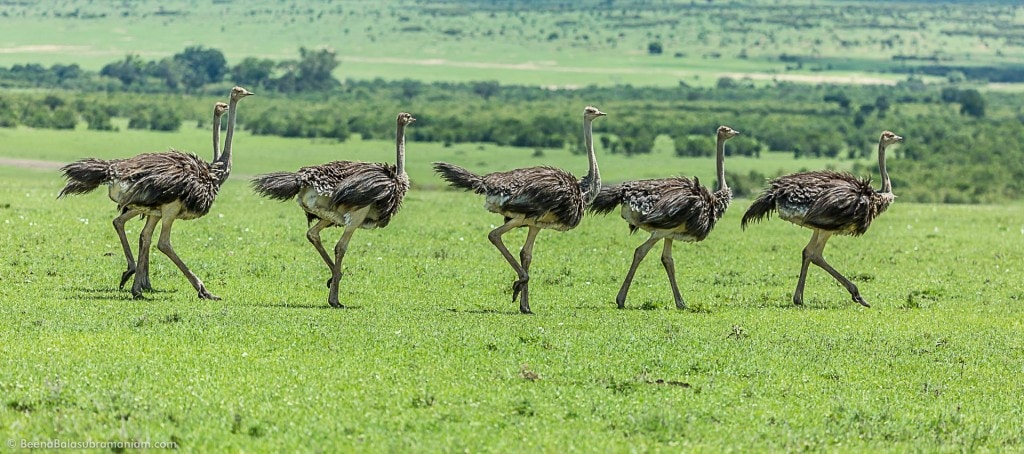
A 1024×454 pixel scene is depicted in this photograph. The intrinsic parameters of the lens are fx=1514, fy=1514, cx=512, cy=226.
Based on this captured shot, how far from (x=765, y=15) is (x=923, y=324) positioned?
147 meters

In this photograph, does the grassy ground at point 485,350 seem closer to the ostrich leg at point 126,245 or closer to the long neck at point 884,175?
the ostrich leg at point 126,245

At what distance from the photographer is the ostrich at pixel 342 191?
1494cm

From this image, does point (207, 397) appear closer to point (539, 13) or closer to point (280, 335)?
point (280, 335)

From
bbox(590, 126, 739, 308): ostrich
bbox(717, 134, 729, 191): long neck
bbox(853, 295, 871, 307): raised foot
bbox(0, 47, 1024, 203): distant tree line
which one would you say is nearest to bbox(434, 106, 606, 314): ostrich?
bbox(590, 126, 739, 308): ostrich

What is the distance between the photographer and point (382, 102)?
271ft

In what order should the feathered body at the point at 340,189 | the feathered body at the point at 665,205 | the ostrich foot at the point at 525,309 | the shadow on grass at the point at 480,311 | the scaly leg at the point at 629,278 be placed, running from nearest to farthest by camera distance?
the feathered body at the point at 340,189, the shadow on grass at the point at 480,311, the ostrich foot at the point at 525,309, the feathered body at the point at 665,205, the scaly leg at the point at 629,278

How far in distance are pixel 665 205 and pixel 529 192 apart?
164 centimetres

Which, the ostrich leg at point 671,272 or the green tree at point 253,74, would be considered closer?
the ostrich leg at point 671,272

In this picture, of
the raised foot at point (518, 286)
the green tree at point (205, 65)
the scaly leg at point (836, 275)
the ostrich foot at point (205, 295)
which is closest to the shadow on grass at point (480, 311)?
the raised foot at point (518, 286)

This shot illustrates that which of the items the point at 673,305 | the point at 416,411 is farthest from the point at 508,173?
the point at 416,411

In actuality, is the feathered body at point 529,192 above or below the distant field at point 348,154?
above

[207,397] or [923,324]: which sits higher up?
[207,397]

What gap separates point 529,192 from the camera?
15.4 meters

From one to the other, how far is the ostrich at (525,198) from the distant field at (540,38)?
90.7m
